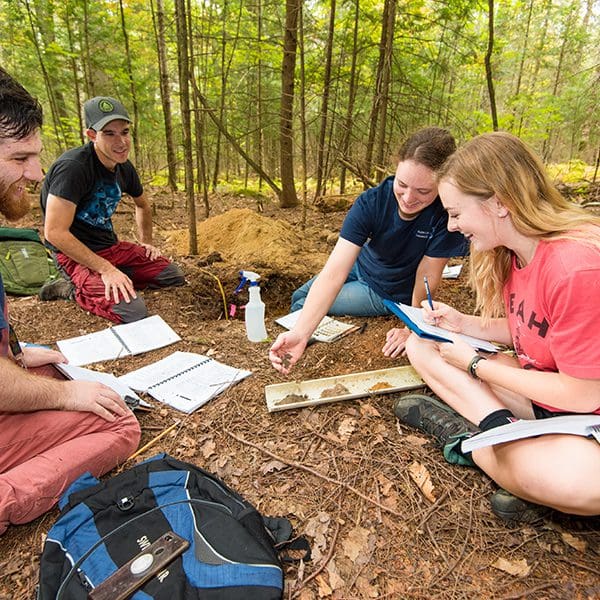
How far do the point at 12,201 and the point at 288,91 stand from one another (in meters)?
5.53

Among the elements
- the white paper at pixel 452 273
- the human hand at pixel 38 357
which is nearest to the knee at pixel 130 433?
the human hand at pixel 38 357

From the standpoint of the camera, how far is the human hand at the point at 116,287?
3176mm

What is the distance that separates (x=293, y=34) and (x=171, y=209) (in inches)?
148

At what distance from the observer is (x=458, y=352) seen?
1.74 meters

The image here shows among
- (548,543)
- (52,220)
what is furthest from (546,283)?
(52,220)

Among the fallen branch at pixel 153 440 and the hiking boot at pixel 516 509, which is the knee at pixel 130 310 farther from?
the hiking boot at pixel 516 509

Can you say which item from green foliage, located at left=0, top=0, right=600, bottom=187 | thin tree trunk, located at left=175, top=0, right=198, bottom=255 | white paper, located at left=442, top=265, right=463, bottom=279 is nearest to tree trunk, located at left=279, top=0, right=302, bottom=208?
A: green foliage, located at left=0, top=0, right=600, bottom=187

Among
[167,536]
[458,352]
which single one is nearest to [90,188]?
[167,536]

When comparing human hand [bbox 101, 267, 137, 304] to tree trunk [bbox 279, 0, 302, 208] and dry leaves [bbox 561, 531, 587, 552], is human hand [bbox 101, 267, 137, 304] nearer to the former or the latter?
tree trunk [bbox 279, 0, 302, 208]

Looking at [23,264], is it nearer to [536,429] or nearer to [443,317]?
[443,317]

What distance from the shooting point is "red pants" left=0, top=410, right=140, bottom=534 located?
1444 millimetres

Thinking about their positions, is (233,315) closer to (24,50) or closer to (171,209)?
(171,209)

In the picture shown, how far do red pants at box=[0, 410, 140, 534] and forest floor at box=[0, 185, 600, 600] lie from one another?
0.12m

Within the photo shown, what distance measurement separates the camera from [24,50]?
8.21m
